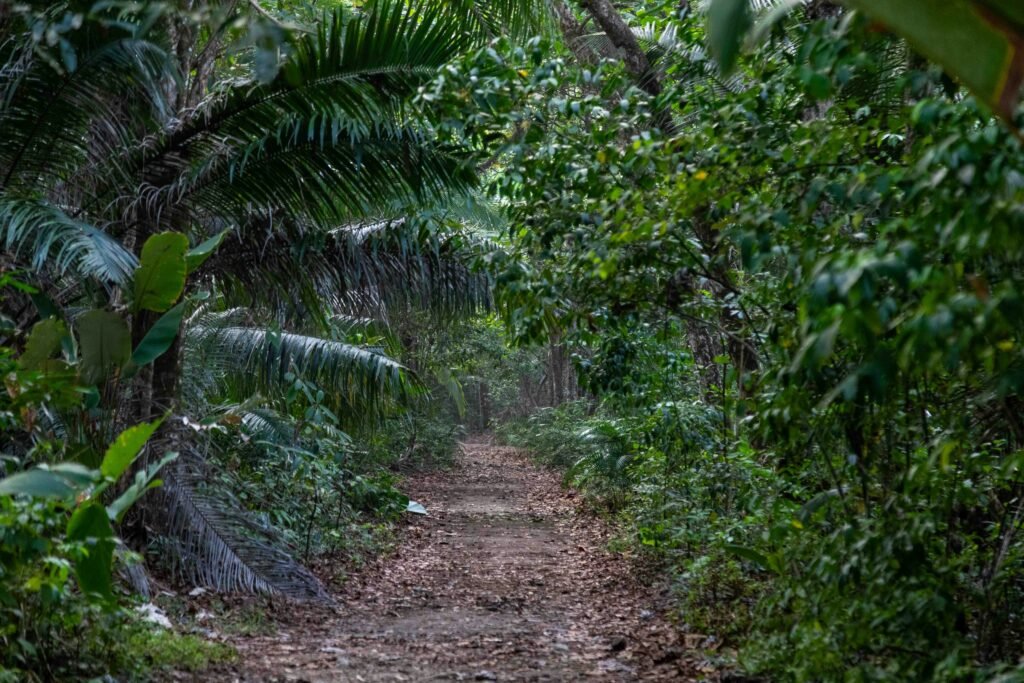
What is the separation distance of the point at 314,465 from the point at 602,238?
5.99m

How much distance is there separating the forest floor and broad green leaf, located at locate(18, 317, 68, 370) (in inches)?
93.0

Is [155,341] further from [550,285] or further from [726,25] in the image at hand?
[726,25]

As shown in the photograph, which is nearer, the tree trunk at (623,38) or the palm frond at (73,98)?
the palm frond at (73,98)

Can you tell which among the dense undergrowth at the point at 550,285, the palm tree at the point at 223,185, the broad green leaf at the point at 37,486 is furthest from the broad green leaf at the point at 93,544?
the palm tree at the point at 223,185

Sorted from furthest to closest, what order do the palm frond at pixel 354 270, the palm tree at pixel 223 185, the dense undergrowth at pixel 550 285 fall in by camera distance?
the palm frond at pixel 354 270 < the palm tree at pixel 223 185 < the dense undergrowth at pixel 550 285

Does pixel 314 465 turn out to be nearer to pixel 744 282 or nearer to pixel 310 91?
pixel 310 91

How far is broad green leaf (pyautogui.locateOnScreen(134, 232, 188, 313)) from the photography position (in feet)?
20.0

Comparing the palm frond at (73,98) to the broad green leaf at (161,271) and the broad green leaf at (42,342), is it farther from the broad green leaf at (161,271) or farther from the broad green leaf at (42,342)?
the broad green leaf at (42,342)

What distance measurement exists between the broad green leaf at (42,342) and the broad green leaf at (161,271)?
0.54 metres

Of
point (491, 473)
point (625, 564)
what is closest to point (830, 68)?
point (625, 564)

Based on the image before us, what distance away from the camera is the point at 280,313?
966cm

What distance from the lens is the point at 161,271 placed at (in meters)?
6.28

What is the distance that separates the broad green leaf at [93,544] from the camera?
4.65m

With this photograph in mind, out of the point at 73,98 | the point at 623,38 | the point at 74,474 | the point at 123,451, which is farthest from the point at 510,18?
the point at 74,474
